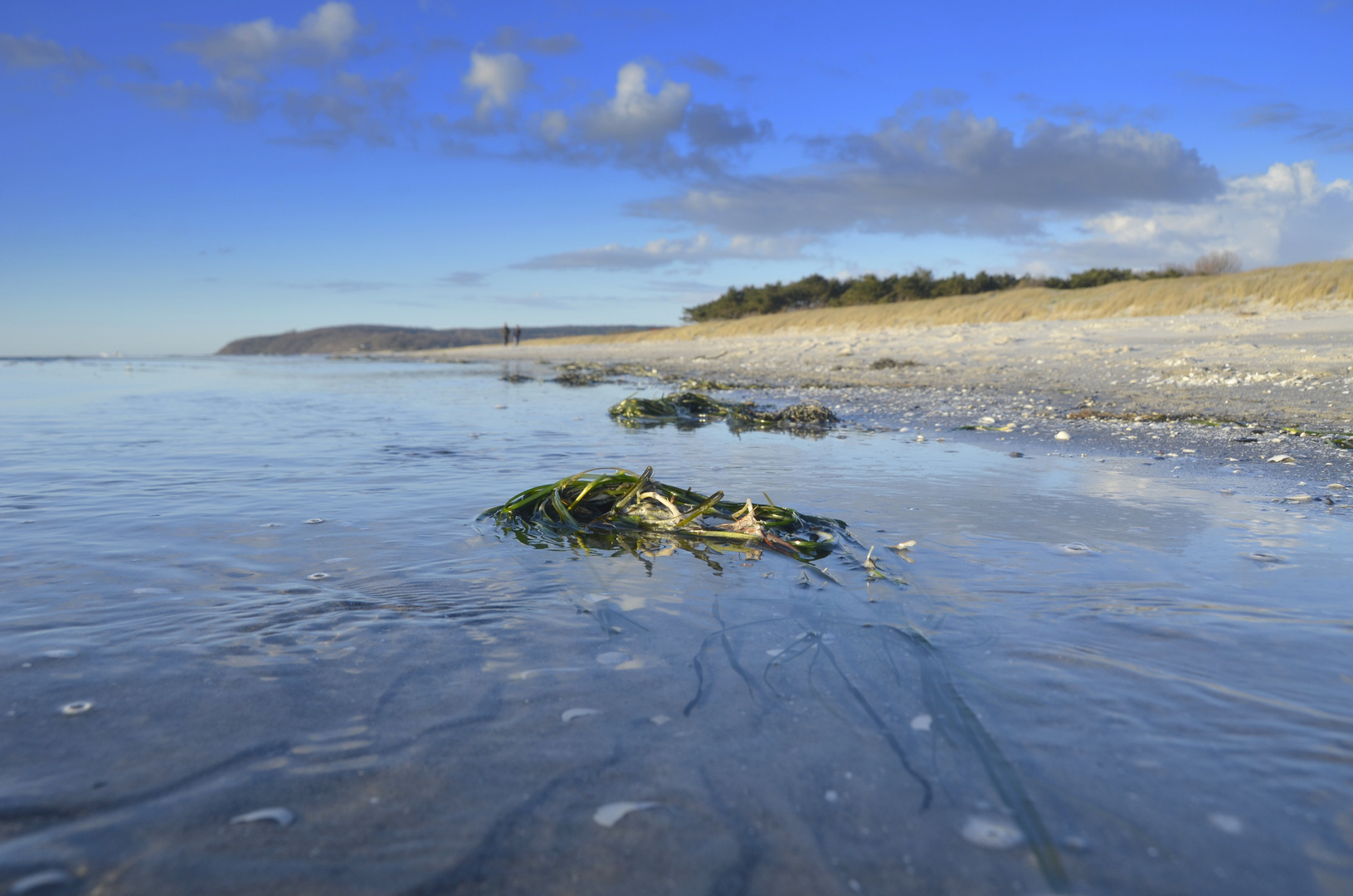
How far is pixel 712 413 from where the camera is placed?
371 inches

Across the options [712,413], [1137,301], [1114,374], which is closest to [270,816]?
[712,413]

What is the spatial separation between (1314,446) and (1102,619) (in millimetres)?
4581

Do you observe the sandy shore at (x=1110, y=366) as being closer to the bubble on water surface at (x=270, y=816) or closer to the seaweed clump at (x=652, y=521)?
the seaweed clump at (x=652, y=521)

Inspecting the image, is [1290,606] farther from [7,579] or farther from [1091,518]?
[7,579]

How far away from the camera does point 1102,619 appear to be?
2281mm

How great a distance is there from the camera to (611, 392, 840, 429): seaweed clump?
7887 mm

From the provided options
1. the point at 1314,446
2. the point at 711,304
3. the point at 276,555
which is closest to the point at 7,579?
the point at 276,555

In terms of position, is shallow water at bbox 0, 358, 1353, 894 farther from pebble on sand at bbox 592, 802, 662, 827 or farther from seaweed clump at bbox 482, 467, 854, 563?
seaweed clump at bbox 482, 467, 854, 563

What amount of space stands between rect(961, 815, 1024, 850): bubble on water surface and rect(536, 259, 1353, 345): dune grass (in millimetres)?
19441

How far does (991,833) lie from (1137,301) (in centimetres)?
2341

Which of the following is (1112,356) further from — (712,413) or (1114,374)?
(712,413)

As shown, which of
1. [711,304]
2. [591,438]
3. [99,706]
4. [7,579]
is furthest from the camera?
[711,304]

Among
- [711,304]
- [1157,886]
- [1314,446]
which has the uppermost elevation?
[711,304]

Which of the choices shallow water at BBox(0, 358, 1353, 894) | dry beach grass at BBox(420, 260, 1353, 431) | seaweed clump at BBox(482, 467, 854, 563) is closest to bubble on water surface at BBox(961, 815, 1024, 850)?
shallow water at BBox(0, 358, 1353, 894)
